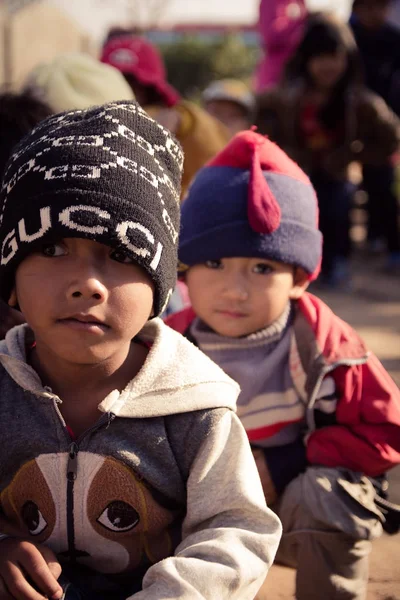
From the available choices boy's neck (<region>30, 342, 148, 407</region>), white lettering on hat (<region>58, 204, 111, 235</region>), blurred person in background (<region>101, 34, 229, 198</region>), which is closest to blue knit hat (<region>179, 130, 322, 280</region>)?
boy's neck (<region>30, 342, 148, 407</region>)

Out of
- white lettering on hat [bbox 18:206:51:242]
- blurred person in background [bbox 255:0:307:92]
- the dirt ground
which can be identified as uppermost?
white lettering on hat [bbox 18:206:51:242]

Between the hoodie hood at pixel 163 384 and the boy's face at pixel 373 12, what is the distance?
618cm

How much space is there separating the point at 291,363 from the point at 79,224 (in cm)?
98

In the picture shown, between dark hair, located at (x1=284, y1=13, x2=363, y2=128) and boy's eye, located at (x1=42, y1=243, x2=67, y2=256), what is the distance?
490 centimetres

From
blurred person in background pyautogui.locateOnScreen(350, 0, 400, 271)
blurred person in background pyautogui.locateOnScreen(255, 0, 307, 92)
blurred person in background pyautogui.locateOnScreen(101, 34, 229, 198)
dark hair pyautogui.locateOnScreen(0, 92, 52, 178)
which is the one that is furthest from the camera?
blurred person in background pyautogui.locateOnScreen(255, 0, 307, 92)

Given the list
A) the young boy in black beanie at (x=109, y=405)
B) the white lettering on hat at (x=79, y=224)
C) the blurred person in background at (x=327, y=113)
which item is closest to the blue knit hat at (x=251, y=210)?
the young boy in black beanie at (x=109, y=405)

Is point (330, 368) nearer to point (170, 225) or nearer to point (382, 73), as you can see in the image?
point (170, 225)

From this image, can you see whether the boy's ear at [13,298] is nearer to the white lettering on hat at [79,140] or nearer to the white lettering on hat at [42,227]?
the white lettering on hat at [42,227]

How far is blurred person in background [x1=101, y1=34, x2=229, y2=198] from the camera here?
4.50 meters

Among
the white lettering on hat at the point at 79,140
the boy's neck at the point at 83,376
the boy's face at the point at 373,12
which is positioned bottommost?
the boy's face at the point at 373,12

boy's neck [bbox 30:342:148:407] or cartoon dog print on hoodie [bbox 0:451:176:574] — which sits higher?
boy's neck [bbox 30:342:148:407]

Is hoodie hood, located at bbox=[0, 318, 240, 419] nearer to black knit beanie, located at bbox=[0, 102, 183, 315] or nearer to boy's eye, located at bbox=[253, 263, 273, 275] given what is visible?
black knit beanie, located at bbox=[0, 102, 183, 315]

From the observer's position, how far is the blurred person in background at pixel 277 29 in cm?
772

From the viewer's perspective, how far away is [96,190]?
69.6 inches
